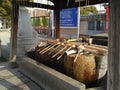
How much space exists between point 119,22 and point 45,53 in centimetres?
299

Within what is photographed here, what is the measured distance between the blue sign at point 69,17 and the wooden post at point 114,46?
9595 millimetres

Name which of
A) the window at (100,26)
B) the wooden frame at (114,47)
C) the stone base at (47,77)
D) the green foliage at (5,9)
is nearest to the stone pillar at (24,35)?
the stone base at (47,77)

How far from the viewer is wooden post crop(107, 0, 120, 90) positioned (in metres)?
2.93

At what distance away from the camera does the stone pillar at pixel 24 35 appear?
26.9ft

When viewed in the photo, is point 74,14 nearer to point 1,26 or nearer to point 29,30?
point 29,30

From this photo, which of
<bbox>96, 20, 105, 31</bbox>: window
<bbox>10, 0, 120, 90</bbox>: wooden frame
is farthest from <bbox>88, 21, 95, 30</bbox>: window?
<bbox>10, 0, 120, 90</bbox>: wooden frame

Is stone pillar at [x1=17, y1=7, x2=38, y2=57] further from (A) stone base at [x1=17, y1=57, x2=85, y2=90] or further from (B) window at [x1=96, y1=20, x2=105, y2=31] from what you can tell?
(B) window at [x1=96, y1=20, x2=105, y2=31]

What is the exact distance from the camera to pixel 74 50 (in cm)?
464

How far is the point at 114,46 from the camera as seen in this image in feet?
9.86

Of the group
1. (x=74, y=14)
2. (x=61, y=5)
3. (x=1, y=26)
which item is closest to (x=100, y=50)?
(x=61, y=5)

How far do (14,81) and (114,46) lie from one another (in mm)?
3471

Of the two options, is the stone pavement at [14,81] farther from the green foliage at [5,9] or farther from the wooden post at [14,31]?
the green foliage at [5,9]

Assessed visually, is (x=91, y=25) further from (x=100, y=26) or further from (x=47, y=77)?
(x=47, y=77)

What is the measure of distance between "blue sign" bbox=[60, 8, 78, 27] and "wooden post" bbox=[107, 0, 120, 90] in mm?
9595
